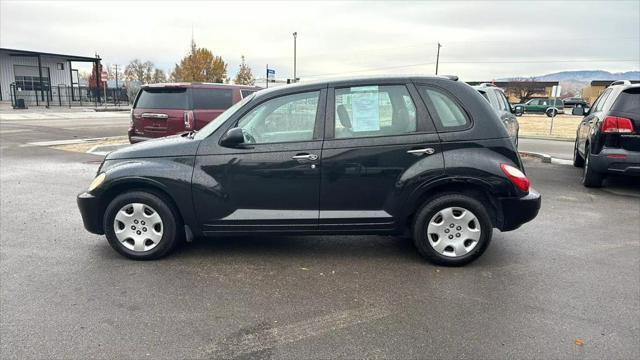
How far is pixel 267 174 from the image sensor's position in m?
4.34

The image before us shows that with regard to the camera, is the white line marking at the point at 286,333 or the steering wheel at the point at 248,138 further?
the steering wheel at the point at 248,138

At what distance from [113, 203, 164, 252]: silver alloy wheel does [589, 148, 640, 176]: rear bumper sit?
6.71 meters

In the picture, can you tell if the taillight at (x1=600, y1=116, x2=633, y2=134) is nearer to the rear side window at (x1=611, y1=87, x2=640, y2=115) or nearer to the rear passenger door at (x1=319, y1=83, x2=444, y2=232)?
the rear side window at (x1=611, y1=87, x2=640, y2=115)

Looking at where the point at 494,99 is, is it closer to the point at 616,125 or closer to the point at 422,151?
the point at 616,125

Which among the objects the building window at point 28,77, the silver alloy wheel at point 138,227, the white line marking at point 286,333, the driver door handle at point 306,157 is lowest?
the white line marking at point 286,333

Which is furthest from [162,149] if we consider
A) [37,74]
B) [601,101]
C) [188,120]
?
[37,74]

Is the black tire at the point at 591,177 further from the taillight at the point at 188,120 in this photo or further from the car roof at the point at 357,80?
the taillight at the point at 188,120

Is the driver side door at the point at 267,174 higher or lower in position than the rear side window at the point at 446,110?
lower

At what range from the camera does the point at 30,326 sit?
3.28 metres

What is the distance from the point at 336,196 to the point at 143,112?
6434mm

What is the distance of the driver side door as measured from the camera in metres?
4.33

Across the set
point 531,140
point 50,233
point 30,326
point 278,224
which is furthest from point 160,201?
point 531,140

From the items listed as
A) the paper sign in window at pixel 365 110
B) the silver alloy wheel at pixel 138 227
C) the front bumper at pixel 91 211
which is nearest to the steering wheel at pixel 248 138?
the paper sign in window at pixel 365 110

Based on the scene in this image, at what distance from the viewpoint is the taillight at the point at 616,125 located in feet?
23.1
